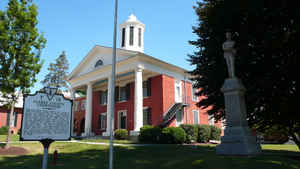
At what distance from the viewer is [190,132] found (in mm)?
21859

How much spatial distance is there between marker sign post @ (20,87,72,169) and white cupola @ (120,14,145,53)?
23.5 meters

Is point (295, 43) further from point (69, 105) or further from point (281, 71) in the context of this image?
point (69, 105)

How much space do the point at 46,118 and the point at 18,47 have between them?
11163 millimetres

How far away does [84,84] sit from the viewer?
2867 centimetres

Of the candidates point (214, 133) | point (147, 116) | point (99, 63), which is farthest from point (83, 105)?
point (214, 133)

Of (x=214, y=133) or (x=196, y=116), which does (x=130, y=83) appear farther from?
(x=214, y=133)

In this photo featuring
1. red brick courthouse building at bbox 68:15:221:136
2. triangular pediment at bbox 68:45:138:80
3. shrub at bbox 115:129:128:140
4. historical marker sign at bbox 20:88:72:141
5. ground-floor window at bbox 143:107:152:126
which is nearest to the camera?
historical marker sign at bbox 20:88:72:141

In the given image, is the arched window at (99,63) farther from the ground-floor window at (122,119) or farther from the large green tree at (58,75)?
the large green tree at (58,75)

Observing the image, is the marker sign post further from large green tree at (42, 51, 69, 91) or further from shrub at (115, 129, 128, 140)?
large green tree at (42, 51, 69, 91)

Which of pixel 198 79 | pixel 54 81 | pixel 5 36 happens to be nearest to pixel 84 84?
pixel 5 36

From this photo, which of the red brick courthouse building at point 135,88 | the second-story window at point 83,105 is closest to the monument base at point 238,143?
the red brick courthouse building at point 135,88

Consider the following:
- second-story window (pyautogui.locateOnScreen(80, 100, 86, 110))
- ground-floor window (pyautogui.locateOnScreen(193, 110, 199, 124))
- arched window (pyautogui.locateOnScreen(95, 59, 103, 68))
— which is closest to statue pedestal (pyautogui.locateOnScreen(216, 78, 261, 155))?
ground-floor window (pyautogui.locateOnScreen(193, 110, 199, 124))

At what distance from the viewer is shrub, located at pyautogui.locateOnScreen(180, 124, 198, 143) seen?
2162cm

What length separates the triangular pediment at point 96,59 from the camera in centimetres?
2462
